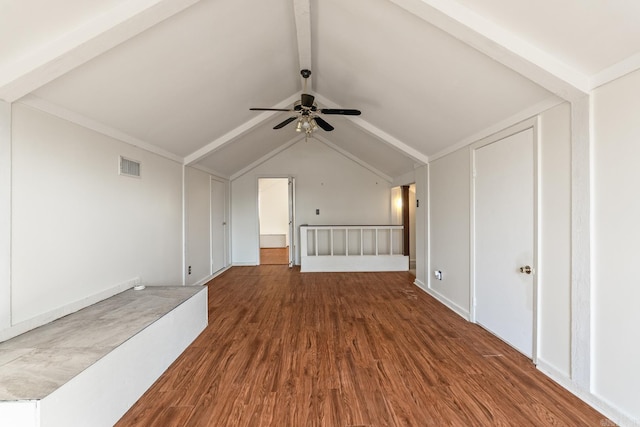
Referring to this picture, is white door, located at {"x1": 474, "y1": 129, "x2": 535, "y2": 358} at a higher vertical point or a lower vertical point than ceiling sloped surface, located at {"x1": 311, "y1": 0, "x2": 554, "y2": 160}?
lower

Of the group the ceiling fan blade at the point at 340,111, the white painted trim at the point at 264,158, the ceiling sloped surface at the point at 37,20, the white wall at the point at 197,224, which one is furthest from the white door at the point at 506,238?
the white painted trim at the point at 264,158

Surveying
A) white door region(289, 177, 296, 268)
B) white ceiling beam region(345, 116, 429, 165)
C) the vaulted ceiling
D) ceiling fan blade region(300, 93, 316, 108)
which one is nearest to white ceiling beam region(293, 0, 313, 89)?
the vaulted ceiling

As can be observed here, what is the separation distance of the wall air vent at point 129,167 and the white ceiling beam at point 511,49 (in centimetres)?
308

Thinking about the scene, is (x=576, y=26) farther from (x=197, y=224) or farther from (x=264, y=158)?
(x=264, y=158)

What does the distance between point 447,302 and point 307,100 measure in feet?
10.4

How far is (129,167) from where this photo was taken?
10.2 ft

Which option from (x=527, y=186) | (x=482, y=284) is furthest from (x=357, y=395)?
(x=527, y=186)

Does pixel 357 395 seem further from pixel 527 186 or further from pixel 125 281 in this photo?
pixel 125 281

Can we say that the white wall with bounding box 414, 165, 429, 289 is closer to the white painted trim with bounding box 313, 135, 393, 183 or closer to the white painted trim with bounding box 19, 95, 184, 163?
the white painted trim with bounding box 313, 135, 393, 183

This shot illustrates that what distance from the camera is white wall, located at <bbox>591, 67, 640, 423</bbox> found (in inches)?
61.4

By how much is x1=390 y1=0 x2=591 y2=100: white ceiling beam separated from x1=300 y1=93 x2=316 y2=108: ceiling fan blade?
1.39m

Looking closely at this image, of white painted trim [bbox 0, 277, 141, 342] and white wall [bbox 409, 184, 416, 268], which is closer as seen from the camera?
white painted trim [bbox 0, 277, 141, 342]

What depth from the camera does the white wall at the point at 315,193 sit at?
22.3 ft

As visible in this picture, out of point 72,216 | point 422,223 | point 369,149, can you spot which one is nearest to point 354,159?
point 369,149
